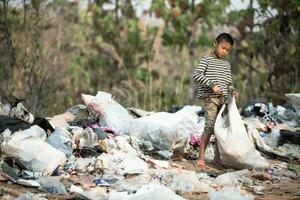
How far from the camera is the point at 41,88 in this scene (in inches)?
394

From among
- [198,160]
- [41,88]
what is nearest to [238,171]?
[198,160]

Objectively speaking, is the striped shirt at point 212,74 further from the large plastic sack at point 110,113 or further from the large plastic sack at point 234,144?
the large plastic sack at point 110,113

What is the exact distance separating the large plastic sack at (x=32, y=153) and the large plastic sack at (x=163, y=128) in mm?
1362

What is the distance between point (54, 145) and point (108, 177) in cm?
74

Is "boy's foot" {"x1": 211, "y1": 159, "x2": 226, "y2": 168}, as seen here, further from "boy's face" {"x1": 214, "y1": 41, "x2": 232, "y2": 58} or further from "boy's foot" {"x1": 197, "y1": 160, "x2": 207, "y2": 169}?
"boy's face" {"x1": 214, "y1": 41, "x2": 232, "y2": 58}

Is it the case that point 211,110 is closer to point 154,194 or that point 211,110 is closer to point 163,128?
point 163,128

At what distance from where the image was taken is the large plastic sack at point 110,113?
648 cm

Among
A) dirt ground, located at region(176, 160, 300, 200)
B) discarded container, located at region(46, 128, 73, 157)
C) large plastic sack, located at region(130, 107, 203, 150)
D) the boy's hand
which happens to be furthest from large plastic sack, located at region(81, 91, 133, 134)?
the boy's hand

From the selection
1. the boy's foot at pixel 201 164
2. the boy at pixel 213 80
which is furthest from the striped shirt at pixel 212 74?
the boy's foot at pixel 201 164

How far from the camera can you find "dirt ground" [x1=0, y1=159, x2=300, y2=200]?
428 cm

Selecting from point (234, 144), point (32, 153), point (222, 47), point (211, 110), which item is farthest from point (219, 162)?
point (32, 153)

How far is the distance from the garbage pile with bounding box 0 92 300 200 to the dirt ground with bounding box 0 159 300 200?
0.04m

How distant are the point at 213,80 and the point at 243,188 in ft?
3.98

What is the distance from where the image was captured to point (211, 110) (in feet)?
19.1
